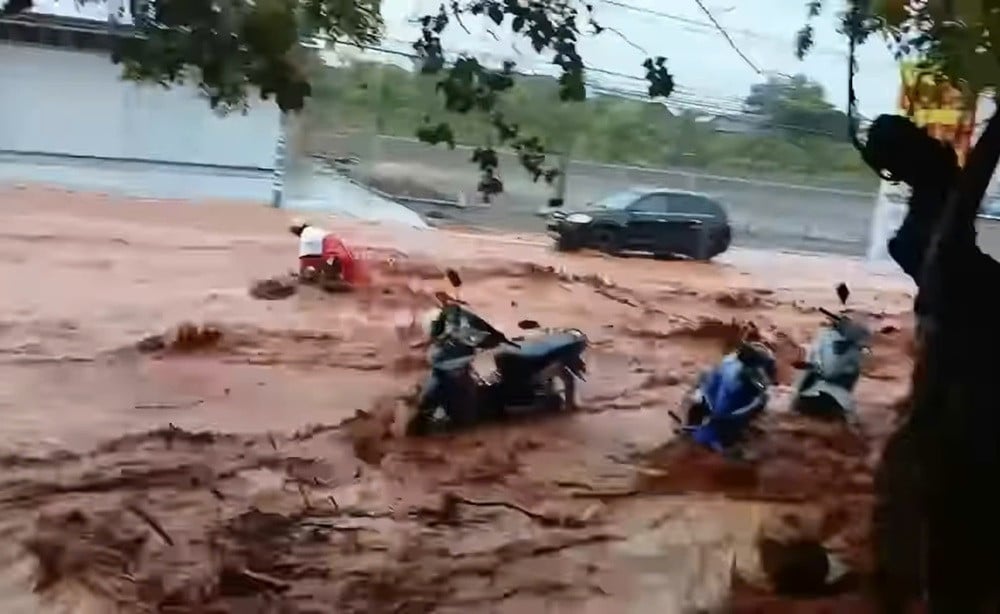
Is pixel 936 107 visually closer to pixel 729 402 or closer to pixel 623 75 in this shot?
pixel 623 75

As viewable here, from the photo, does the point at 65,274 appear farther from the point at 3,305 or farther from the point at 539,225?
the point at 539,225

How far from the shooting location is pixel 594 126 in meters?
0.95

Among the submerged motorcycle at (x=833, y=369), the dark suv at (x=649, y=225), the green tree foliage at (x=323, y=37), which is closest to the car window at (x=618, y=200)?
the dark suv at (x=649, y=225)

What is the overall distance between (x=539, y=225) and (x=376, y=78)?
0.21 meters

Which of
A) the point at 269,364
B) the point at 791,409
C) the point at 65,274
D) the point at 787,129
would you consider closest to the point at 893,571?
the point at 791,409

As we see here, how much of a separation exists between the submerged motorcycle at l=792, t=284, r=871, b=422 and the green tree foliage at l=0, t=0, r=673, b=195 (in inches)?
13.0

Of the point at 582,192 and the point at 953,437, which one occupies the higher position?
the point at 582,192

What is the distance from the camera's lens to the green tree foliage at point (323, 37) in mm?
781

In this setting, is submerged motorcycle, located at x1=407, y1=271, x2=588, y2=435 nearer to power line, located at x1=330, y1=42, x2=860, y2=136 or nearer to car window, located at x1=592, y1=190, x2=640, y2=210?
car window, located at x1=592, y1=190, x2=640, y2=210

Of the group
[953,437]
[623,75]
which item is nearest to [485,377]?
[623,75]

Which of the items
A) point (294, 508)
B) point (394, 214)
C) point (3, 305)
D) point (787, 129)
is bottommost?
point (294, 508)

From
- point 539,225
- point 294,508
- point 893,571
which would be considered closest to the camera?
point 893,571

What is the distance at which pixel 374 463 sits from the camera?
1006mm

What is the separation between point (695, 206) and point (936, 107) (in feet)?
0.92
